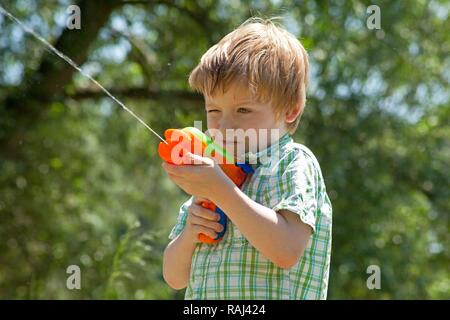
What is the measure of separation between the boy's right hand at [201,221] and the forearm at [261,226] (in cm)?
12

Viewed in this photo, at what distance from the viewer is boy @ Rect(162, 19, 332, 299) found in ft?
5.82

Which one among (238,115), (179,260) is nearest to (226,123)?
(238,115)

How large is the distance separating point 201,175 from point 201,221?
19cm

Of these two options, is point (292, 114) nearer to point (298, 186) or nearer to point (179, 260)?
point (298, 186)

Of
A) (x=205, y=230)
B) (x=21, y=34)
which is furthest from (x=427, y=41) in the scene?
(x=205, y=230)

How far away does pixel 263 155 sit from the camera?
6.48 ft

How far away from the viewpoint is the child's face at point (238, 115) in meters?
1.90

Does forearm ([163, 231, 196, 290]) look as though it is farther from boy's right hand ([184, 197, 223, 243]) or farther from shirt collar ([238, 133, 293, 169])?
shirt collar ([238, 133, 293, 169])

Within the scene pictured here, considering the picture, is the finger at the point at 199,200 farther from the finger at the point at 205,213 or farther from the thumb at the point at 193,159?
the thumb at the point at 193,159

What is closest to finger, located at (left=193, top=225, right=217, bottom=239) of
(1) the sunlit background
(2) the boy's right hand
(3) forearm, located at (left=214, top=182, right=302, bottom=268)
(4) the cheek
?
(2) the boy's right hand

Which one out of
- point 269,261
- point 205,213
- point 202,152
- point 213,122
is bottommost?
point 269,261

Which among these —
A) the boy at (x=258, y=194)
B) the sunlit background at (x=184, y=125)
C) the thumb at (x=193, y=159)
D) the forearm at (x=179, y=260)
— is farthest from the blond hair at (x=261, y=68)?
the sunlit background at (x=184, y=125)

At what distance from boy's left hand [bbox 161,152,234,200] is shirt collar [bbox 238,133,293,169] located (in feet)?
0.69
